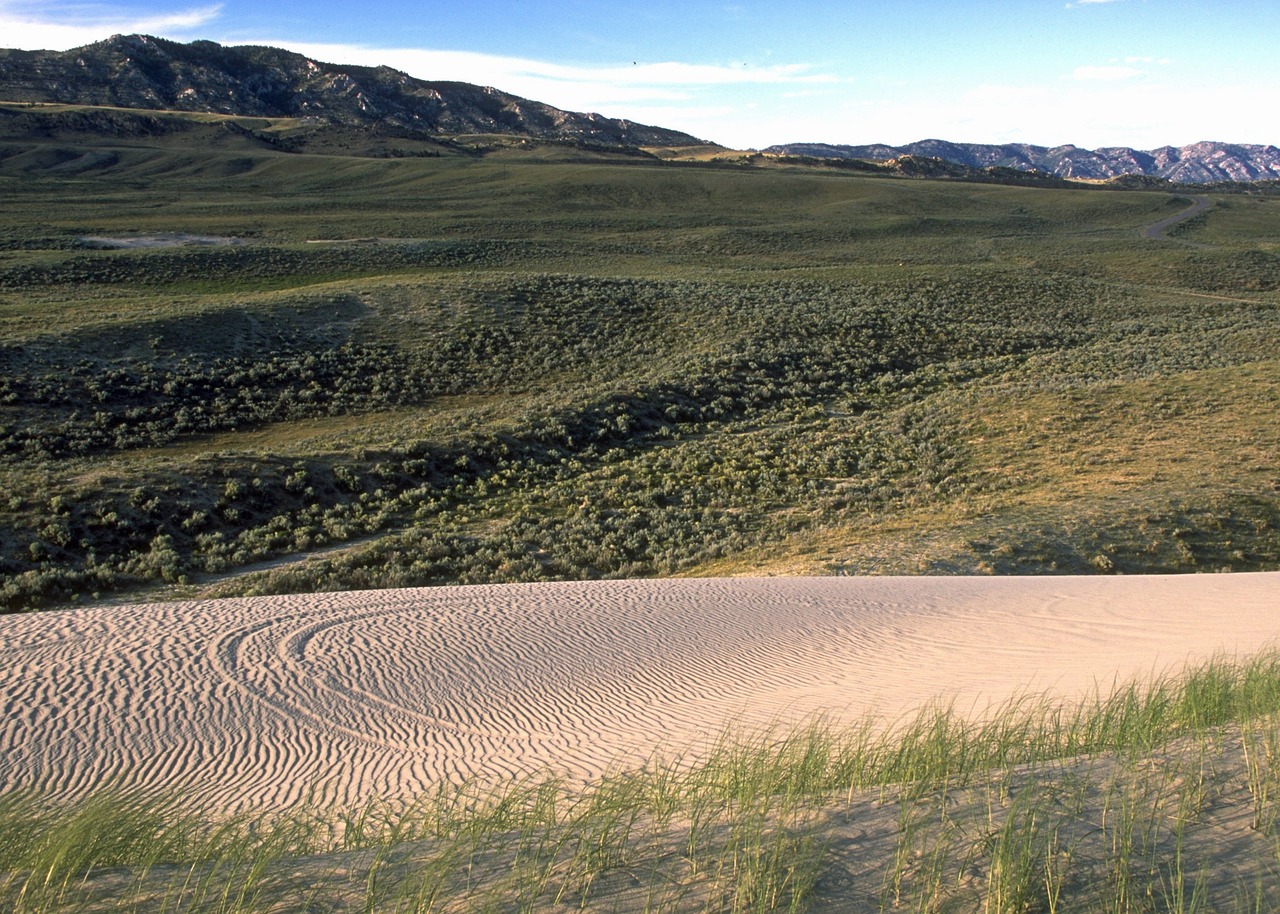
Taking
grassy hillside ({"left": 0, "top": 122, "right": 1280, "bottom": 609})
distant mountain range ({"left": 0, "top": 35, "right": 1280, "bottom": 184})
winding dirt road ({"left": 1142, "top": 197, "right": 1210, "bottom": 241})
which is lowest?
grassy hillside ({"left": 0, "top": 122, "right": 1280, "bottom": 609})

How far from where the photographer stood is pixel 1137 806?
13.7 ft

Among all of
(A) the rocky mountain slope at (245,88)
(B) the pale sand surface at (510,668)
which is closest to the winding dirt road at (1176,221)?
(B) the pale sand surface at (510,668)

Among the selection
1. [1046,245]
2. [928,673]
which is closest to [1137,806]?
[928,673]

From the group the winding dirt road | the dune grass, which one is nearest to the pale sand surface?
the dune grass

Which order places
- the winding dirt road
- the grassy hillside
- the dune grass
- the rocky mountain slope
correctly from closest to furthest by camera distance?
the dune grass, the grassy hillside, the winding dirt road, the rocky mountain slope

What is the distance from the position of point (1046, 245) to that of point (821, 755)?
225ft

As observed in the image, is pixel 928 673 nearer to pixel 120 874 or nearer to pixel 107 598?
pixel 120 874

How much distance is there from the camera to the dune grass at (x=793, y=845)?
3.54m

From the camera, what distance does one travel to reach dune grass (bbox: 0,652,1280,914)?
3539mm

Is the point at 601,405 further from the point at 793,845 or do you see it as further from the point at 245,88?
the point at 245,88

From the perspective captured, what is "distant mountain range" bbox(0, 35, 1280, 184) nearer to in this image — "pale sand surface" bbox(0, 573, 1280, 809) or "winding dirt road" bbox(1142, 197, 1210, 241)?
"winding dirt road" bbox(1142, 197, 1210, 241)

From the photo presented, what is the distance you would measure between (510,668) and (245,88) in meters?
194

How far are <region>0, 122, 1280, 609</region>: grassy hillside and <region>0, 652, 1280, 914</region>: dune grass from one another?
1012cm

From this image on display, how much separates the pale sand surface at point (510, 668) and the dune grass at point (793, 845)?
1784 mm
